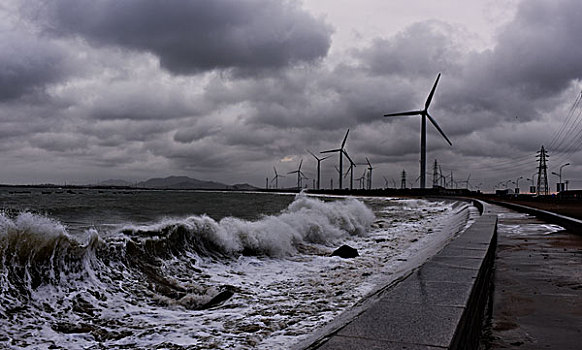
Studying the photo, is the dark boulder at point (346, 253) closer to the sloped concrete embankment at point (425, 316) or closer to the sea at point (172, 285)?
the sea at point (172, 285)

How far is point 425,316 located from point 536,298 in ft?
7.83

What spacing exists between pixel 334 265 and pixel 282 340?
18.8 ft

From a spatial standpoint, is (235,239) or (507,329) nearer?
(507,329)

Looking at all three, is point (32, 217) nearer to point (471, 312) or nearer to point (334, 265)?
point (334, 265)

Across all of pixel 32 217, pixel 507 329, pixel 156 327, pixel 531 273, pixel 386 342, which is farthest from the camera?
pixel 32 217

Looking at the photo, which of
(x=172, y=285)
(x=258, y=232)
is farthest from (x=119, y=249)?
(x=258, y=232)

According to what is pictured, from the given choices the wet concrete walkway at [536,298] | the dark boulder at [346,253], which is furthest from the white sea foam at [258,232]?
A: the wet concrete walkway at [536,298]

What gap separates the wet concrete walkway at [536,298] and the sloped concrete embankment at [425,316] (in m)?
0.22

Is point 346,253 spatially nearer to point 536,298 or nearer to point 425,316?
point 536,298

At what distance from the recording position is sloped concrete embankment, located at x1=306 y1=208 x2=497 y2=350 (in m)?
2.89

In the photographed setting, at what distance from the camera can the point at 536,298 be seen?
505cm

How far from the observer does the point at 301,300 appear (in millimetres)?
7234

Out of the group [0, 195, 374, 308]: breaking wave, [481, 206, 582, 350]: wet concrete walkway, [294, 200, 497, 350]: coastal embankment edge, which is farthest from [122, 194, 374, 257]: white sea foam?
[294, 200, 497, 350]: coastal embankment edge

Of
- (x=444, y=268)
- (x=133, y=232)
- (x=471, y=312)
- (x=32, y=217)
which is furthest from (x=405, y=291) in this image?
(x=133, y=232)
